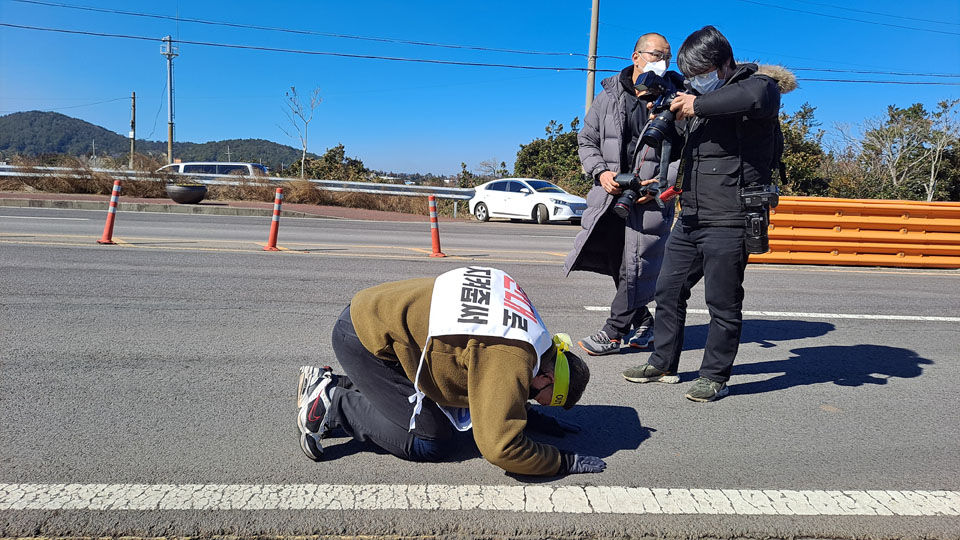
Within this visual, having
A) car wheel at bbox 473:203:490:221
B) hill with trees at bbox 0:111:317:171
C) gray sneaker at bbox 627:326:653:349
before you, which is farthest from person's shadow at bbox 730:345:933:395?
hill with trees at bbox 0:111:317:171

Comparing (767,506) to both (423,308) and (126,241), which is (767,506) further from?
(126,241)

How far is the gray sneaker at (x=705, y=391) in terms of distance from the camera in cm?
383

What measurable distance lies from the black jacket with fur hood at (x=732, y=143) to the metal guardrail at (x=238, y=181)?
1979 centimetres

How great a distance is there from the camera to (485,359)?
8.11 feet

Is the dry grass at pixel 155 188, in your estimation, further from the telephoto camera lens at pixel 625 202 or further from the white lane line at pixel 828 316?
the telephoto camera lens at pixel 625 202

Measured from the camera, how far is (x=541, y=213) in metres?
19.7

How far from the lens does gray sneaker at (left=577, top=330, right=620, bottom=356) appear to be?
187 inches

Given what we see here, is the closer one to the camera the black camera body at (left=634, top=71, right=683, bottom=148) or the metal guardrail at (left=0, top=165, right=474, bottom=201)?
the black camera body at (left=634, top=71, right=683, bottom=148)

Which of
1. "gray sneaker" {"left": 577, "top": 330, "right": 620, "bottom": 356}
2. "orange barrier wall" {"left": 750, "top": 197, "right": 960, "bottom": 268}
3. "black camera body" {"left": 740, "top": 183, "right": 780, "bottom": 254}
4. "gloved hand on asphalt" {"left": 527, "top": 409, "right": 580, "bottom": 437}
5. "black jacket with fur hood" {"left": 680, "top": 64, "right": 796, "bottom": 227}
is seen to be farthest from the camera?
"orange barrier wall" {"left": 750, "top": 197, "right": 960, "bottom": 268}

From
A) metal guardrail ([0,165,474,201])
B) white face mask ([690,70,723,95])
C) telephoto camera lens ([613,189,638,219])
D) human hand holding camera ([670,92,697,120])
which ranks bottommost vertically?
telephoto camera lens ([613,189,638,219])

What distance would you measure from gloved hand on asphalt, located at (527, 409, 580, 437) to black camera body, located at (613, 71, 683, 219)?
5.39 feet

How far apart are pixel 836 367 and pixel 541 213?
50.0 ft

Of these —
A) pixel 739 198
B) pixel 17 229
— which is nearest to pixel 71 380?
pixel 739 198

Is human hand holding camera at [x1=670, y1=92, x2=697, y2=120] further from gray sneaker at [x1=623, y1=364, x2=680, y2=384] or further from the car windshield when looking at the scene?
the car windshield
